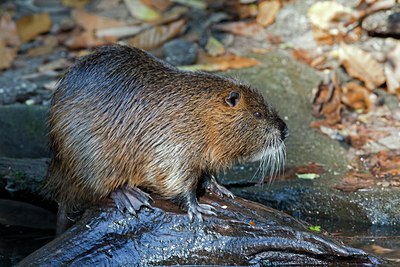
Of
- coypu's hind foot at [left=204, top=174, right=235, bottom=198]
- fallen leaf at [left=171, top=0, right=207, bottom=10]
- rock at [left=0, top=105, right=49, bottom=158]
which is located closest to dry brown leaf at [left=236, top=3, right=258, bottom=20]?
fallen leaf at [left=171, top=0, right=207, bottom=10]

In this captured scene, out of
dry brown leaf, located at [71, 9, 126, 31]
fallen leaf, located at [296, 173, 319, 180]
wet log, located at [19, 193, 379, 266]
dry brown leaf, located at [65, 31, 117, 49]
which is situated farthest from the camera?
dry brown leaf, located at [71, 9, 126, 31]

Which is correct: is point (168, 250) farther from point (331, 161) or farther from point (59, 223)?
point (331, 161)

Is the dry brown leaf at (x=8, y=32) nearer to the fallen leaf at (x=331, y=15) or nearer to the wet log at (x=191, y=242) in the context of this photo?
the fallen leaf at (x=331, y=15)

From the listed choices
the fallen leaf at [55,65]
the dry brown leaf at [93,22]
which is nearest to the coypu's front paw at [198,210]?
the fallen leaf at [55,65]

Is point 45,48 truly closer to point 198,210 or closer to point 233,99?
point 233,99

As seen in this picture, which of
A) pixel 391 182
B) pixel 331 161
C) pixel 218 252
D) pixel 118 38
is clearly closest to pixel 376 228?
pixel 391 182

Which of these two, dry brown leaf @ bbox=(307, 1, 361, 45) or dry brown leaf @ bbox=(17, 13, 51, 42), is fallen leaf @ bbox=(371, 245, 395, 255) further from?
dry brown leaf @ bbox=(17, 13, 51, 42)
